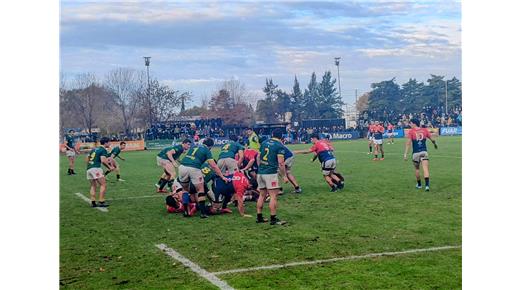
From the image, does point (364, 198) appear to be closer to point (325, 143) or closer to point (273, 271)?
point (325, 143)

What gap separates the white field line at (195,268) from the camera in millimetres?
6898

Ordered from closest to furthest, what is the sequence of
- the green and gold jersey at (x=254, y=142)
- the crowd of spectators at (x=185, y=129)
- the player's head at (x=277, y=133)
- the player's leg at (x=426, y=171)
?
the player's head at (x=277, y=133), the player's leg at (x=426, y=171), the green and gold jersey at (x=254, y=142), the crowd of spectators at (x=185, y=129)

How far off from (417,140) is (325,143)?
253cm

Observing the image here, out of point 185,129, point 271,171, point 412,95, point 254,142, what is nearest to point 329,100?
point 412,95

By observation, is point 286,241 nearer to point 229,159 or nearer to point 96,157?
point 229,159

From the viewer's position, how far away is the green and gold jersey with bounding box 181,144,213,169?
1191cm

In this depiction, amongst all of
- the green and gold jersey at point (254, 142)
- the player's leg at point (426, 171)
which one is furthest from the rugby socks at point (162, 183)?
the player's leg at point (426, 171)

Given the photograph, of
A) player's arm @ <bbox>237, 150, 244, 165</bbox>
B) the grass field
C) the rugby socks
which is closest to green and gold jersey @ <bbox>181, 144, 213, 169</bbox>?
the grass field

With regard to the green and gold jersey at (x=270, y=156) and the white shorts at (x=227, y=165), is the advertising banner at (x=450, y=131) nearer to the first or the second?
the white shorts at (x=227, y=165)

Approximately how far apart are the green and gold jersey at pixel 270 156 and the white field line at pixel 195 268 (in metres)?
2.63

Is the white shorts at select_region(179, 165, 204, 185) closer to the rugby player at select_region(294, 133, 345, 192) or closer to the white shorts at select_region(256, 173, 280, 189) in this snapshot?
the white shorts at select_region(256, 173, 280, 189)

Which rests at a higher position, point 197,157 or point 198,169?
point 197,157

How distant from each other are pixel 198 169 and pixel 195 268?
14.5ft

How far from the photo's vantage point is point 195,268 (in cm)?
770
